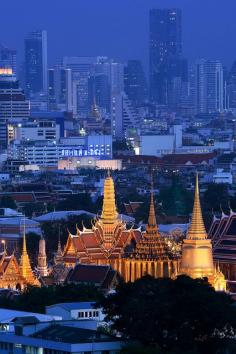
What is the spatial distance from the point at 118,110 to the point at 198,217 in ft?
402

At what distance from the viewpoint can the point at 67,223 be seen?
232 feet

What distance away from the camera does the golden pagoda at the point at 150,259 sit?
5522 centimetres

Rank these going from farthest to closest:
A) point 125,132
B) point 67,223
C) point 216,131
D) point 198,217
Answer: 1. point 216,131
2. point 125,132
3. point 67,223
4. point 198,217

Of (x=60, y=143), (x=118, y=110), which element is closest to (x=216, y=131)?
(x=118, y=110)

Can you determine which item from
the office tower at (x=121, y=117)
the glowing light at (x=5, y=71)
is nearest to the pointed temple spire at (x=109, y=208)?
the glowing light at (x=5, y=71)

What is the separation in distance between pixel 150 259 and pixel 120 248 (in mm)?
3563

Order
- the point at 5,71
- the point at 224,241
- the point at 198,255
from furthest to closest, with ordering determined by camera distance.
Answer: the point at 5,71
the point at 224,241
the point at 198,255

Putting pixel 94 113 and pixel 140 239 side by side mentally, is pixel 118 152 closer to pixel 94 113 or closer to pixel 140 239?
pixel 94 113

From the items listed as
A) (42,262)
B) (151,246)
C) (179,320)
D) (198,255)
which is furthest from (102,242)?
(179,320)

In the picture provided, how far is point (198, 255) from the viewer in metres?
54.1

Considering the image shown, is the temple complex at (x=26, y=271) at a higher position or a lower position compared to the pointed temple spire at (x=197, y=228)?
lower

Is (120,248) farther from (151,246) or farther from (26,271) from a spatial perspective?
(26,271)

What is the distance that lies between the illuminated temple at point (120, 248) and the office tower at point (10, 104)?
92.1 m

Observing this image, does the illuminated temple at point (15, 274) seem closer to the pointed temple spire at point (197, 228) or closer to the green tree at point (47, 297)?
the pointed temple spire at point (197, 228)
